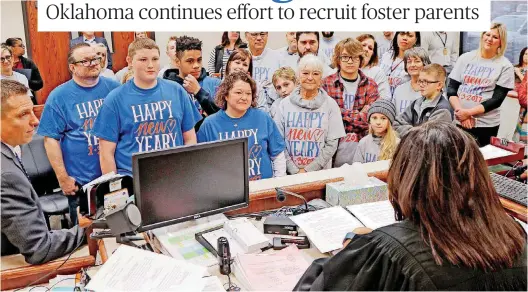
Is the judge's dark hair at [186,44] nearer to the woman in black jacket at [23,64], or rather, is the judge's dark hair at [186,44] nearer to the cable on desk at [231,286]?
the woman in black jacket at [23,64]

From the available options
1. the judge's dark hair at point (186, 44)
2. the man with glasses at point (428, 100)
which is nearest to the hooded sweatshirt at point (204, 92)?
the judge's dark hair at point (186, 44)

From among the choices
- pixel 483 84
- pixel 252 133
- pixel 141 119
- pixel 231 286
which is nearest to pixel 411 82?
pixel 483 84

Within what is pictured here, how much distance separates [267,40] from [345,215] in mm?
2114

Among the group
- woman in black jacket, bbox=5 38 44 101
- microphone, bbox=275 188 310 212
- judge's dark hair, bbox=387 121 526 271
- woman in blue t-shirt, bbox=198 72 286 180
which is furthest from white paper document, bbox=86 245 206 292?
woman in black jacket, bbox=5 38 44 101

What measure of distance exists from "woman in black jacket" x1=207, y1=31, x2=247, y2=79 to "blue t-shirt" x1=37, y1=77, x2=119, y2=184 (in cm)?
82

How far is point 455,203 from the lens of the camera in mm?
1144

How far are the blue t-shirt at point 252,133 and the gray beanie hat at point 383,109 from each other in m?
0.80

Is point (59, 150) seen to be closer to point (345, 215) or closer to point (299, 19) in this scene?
point (299, 19)

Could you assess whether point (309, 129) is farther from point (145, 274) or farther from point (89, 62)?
point (145, 274)

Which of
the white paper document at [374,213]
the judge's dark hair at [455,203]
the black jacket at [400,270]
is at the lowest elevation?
the white paper document at [374,213]

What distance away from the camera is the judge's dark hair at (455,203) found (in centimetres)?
113

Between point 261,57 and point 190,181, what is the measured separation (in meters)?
2.04

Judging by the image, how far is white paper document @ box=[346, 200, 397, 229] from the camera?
1.92 m

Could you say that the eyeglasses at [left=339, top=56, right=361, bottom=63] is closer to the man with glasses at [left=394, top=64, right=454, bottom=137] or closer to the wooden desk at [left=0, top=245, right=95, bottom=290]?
the man with glasses at [left=394, top=64, right=454, bottom=137]
